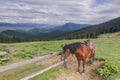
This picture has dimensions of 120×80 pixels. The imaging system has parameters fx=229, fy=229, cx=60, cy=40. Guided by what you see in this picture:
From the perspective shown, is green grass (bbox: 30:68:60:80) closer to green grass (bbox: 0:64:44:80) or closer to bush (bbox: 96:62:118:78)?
green grass (bbox: 0:64:44:80)

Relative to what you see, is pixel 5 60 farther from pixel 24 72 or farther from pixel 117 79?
pixel 117 79

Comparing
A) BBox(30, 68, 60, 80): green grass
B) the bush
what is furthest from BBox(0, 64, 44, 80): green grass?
the bush

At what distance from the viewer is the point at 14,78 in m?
17.5

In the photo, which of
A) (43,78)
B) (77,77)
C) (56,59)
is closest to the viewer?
(43,78)

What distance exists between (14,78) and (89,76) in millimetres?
5799

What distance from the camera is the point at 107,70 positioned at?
18266 mm

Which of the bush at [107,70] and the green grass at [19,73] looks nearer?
the green grass at [19,73]

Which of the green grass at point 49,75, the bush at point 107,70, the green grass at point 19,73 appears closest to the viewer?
the green grass at point 49,75

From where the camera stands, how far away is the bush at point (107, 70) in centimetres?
1797

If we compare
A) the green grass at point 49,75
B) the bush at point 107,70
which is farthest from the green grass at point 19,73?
the bush at point 107,70

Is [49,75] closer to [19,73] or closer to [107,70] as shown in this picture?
[19,73]

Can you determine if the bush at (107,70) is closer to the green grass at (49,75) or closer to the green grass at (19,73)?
the green grass at (49,75)

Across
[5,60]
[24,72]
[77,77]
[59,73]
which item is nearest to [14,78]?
[24,72]

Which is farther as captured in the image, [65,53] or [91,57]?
[91,57]
